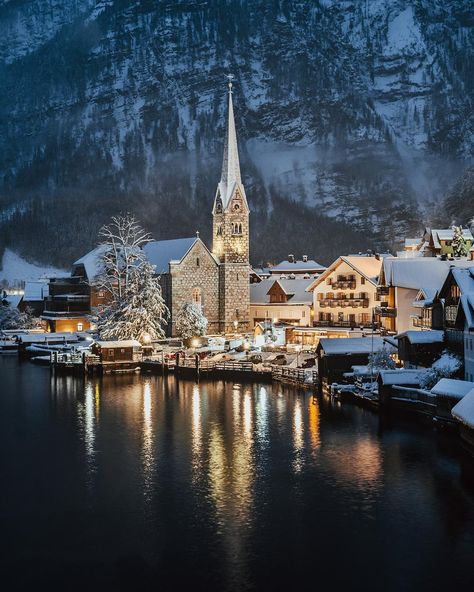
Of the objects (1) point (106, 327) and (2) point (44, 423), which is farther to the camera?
(1) point (106, 327)

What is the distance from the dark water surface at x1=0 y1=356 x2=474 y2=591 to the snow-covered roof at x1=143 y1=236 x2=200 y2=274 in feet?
137

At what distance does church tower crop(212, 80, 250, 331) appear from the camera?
86.9 metres

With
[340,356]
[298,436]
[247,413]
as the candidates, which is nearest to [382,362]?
[340,356]

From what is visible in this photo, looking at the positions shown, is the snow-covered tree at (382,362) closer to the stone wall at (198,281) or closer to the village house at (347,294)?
the village house at (347,294)

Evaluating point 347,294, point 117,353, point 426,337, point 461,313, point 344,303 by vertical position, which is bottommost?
point 117,353

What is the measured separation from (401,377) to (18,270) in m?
156

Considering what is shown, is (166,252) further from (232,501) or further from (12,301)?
(232,501)

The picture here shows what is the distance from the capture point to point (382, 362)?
47.8 metres

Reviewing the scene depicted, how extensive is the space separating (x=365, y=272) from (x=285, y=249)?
97236 millimetres

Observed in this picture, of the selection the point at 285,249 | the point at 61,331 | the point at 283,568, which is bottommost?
the point at 283,568

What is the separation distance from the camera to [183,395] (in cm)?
5131

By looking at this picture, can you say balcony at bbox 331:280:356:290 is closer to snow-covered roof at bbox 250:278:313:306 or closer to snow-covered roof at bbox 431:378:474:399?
snow-covered roof at bbox 250:278:313:306

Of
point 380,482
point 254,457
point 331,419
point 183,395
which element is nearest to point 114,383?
point 183,395

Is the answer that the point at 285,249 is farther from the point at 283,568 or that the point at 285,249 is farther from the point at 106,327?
the point at 283,568
